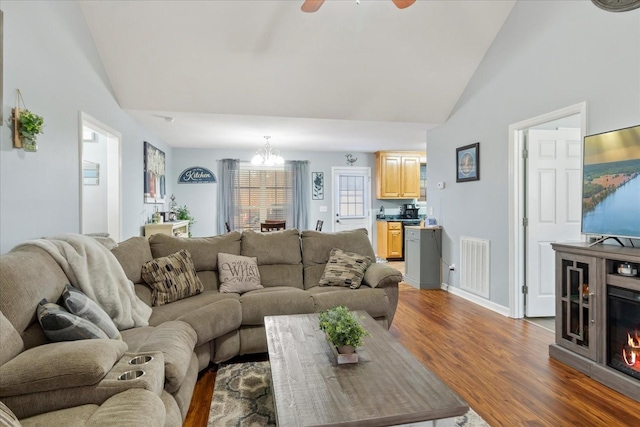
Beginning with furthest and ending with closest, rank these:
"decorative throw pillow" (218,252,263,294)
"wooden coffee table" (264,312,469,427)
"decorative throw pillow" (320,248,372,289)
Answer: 1. "decorative throw pillow" (320,248,372,289)
2. "decorative throw pillow" (218,252,263,294)
3. "wooden coffee table" (264,312,469,427)

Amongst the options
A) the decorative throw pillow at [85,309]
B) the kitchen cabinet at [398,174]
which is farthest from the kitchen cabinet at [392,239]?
the decorative throw pillow at [85,309]

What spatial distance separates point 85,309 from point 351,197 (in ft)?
22.5

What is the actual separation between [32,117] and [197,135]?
3893 millimetres

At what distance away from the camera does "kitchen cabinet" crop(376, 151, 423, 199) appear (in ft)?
27.0

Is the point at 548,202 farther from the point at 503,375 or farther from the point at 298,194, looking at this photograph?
the point at 298,194

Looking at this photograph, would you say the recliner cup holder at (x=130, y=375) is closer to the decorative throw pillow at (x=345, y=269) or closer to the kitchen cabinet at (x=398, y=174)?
the decorative throw pillow at (x=345, y=269)

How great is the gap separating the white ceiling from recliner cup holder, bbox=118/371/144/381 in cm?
331

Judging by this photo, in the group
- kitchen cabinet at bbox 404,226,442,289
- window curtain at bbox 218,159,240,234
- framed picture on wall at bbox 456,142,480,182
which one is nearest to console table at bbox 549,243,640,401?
framed picture on wall at bbox 456,142,480,182

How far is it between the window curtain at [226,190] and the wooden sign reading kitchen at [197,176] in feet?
0.76

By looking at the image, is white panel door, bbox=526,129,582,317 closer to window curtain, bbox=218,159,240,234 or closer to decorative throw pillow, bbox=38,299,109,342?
decorative throw pillow, bbox=38,299,109,342

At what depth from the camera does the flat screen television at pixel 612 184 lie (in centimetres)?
248

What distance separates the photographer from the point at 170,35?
146 inches

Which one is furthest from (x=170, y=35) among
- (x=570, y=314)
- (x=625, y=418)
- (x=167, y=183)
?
(x=625, y=418)

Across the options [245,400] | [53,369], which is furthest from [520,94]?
[53,369]
